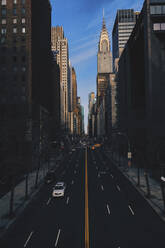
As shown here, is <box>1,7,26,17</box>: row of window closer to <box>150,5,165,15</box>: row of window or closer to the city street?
<box>150,5,165,15</box>: row of window

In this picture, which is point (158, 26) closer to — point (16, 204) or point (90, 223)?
point (90, 223)

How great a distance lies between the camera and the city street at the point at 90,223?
15517 mm

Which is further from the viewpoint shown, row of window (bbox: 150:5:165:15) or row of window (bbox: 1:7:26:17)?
row of window (bbox: 1:7:26:17)

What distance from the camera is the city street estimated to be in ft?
50.9

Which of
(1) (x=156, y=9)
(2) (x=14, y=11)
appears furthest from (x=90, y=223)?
(2) (x=14, y=11)

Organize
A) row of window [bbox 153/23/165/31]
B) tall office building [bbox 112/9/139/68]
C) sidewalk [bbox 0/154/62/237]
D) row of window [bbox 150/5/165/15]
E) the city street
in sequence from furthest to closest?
tall office building [bbox 112/9/139/68] → row of window [bbox 153/23/165/31] → row of window [bbox 150/5/165/15] → sidewalk [bbox 0/154/62/237] → the city street

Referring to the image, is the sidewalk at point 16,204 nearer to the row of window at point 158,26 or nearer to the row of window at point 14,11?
the row of window at point 158,26

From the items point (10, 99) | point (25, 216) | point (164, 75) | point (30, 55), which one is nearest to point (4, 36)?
point (30, 55)

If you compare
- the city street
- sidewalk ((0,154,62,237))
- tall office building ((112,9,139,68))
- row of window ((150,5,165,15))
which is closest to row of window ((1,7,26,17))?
row of window ((150,5,165,15))

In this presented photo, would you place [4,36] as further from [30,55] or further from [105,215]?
[105,215]

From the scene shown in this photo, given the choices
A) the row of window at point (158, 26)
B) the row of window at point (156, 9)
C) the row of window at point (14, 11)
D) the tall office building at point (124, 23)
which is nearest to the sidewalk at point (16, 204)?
the row of window at point (158, 26)

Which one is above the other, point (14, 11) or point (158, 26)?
point (14, 11)

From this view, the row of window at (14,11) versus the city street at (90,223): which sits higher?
the row of window at (14,11)

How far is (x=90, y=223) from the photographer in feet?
61.9
